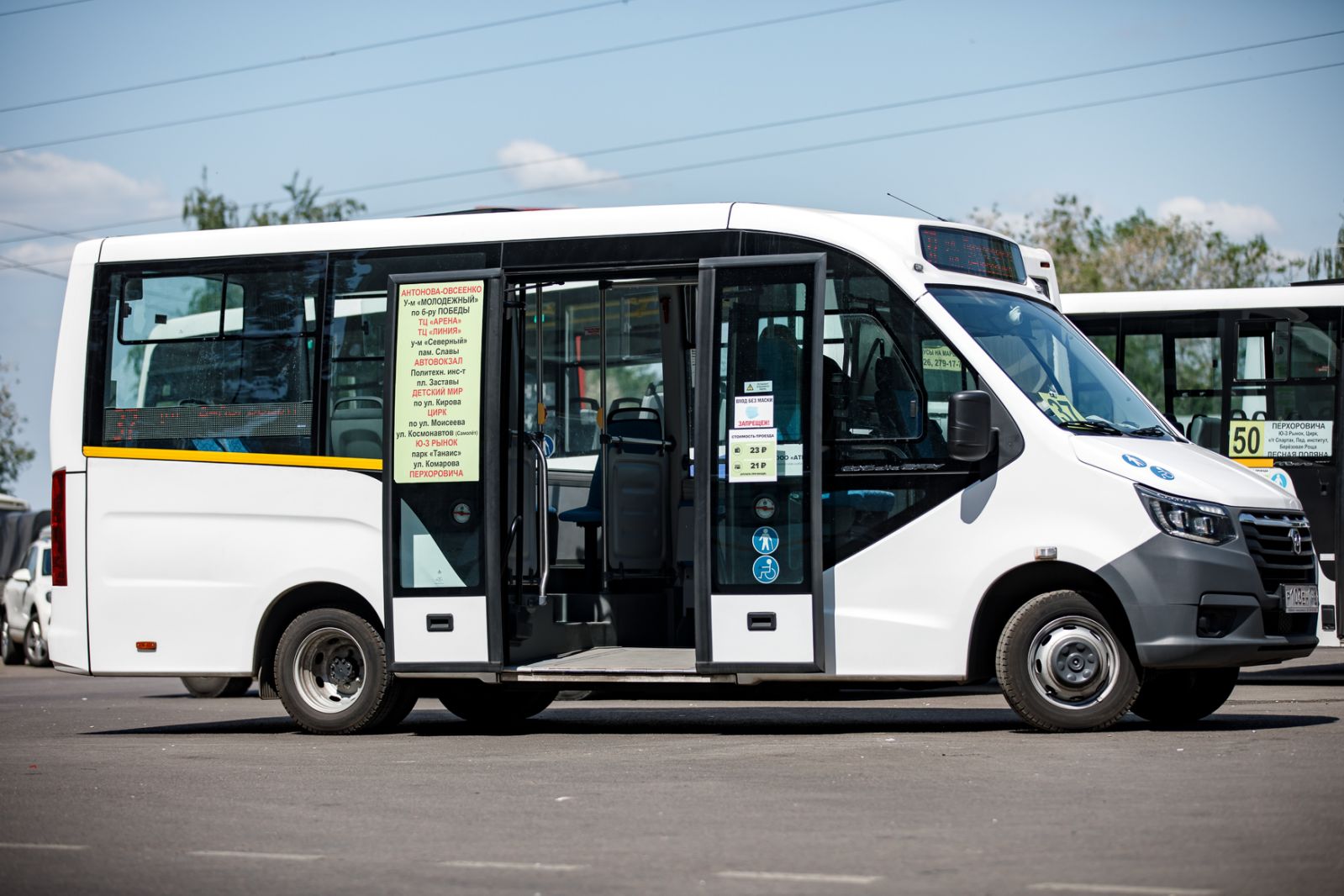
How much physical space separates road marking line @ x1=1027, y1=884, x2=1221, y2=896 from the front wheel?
271 inches

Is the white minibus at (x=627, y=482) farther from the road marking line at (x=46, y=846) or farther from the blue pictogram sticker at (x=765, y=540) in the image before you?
the road marking line at (x=46, y=846)

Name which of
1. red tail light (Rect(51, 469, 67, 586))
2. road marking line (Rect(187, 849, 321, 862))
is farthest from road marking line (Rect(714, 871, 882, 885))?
red tail light (Rect(51, 469, 67, 586))

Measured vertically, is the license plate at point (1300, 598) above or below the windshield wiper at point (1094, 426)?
below

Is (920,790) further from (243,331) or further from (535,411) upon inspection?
(243,331)

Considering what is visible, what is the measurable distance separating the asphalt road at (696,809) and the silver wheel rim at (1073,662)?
260 mm

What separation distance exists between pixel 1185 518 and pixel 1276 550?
66cm

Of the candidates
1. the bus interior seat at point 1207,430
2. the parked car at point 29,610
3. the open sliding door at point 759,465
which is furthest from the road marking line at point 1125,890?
the parked car at point 29,610

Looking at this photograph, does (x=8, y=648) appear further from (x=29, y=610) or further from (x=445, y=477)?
(x=445, y=477)

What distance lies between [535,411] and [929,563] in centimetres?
352

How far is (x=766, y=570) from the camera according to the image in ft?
36.4

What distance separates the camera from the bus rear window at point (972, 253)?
11.5m

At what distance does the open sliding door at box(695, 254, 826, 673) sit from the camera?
11.0 m

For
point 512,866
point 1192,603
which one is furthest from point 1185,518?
point 512,866

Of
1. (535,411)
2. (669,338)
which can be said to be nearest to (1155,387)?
(669,338)
